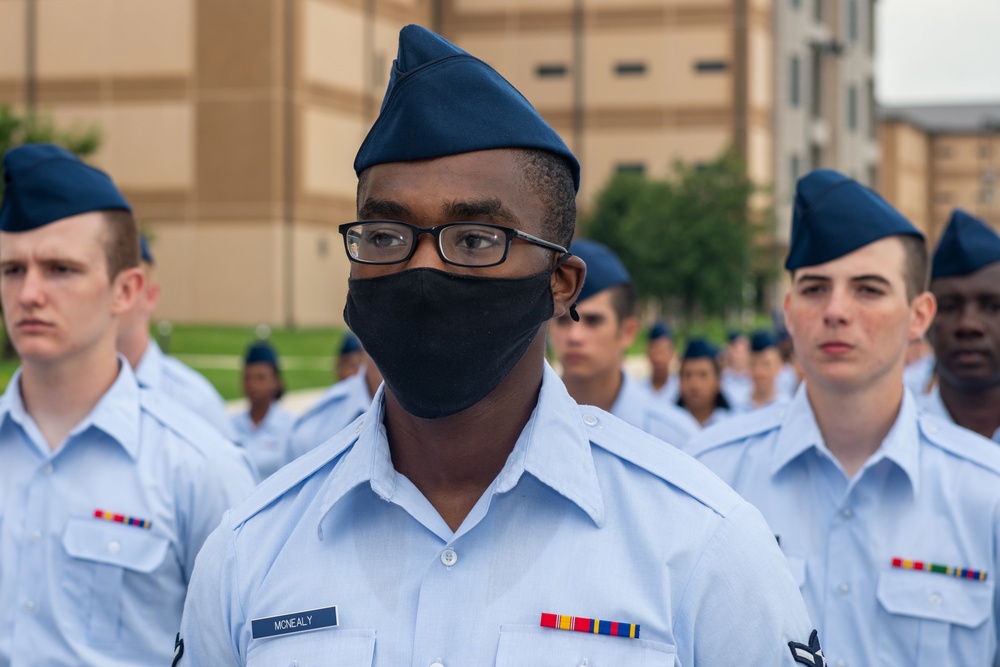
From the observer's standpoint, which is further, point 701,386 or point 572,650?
point 701,386

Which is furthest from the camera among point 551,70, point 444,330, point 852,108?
point 852,108

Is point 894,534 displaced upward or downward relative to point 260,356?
downward

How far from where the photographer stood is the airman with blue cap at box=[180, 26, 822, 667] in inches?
94.8

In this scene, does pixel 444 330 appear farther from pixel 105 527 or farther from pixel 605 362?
pixel 605 362

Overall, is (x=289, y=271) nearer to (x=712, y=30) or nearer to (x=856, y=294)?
(x=712, y=30)

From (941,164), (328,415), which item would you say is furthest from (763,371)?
(941,164)

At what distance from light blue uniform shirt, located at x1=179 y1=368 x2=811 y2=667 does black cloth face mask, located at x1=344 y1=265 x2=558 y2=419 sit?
15 centimetres

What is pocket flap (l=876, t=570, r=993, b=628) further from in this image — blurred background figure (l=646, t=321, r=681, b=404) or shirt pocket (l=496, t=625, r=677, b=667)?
blurred background figure (l=646, t=321, r=681, b=404)

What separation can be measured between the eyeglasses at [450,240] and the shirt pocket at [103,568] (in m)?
2.32

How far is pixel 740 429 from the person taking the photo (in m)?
4.83

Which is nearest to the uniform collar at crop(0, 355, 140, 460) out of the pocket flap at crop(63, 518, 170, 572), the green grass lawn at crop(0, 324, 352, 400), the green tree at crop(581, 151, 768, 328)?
the pocket flap at crop(63, 518, 170, 572)

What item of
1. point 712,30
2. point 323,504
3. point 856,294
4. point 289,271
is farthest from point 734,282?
point 323,504

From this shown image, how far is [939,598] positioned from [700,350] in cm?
754

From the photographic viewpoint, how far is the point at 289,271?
3900 cm
